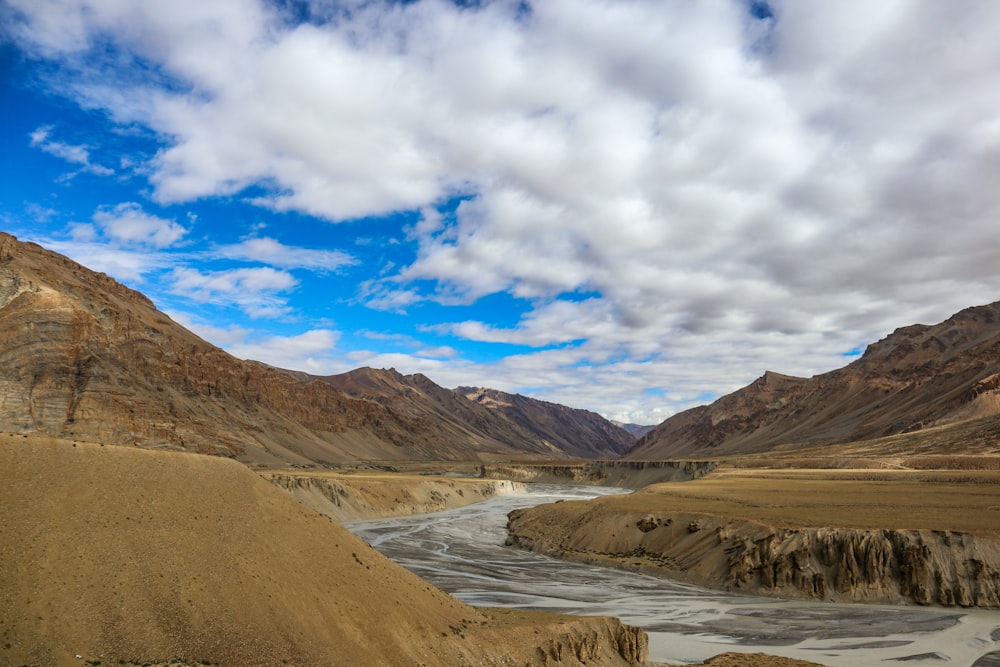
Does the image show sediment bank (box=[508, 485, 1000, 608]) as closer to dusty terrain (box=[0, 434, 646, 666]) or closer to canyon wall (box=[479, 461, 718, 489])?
dusty terrain (box=[0, 434, 646, 666])

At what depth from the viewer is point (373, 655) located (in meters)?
17.9

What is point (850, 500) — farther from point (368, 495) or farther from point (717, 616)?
point (368, 495)

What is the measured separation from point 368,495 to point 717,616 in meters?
63.7

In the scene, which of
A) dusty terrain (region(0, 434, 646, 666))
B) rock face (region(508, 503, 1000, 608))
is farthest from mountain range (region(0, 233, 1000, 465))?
dusty terrain (region(0, 434, 646, 666))

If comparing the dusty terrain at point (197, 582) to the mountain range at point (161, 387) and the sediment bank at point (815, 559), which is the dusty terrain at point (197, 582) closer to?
the sediment bank at point (815, 559)

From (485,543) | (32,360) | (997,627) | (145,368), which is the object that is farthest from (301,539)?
(145,368)

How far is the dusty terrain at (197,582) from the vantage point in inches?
554

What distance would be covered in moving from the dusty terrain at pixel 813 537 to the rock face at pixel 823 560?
6 centimetres

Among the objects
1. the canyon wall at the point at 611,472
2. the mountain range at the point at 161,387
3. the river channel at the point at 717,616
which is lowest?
the river channel at the point at 717,616

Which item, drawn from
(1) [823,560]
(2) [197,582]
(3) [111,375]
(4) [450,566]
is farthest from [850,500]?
(3) [111,375]

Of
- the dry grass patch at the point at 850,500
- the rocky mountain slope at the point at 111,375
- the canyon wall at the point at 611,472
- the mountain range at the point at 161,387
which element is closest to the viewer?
the dry grass patch at the point at 850,500

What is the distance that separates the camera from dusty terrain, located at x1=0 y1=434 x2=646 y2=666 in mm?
14070

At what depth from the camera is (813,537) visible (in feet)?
141

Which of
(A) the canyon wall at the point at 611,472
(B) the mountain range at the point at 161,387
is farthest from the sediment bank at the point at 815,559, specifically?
(B) the mountain range at the point at 161,387
